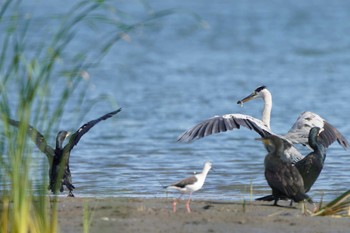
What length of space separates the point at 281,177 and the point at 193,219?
122 cm

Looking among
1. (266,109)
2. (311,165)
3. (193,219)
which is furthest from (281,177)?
(266,109)

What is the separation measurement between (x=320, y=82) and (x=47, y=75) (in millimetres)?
17451

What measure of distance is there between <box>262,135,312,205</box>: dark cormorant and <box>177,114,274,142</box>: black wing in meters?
1.88

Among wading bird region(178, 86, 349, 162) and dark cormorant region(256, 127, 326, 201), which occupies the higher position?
wading bird region(178, 86, 349, 162)

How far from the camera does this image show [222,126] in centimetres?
1070

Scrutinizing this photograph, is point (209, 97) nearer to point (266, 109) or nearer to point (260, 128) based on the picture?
point (266, 109)

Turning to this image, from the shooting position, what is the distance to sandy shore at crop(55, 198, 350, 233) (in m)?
7.01

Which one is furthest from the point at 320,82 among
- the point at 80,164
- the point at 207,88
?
the point at 80,164

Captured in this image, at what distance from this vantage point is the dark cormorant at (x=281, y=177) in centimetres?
821

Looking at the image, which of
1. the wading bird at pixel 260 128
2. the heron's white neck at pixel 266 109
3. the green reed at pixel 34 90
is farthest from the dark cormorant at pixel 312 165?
the green reed at pixel 34 90

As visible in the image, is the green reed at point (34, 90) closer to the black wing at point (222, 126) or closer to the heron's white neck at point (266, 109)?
the black wing at point (222, 126)

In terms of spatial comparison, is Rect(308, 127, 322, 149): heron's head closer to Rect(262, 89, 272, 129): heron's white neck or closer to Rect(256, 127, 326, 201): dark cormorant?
Rect(256, 127, 326, 201): dark cormorant

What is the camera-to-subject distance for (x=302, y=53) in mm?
29438

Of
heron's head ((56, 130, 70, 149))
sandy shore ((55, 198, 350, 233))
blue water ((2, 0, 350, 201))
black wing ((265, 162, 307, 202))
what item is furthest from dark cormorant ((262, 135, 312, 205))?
heron's head ((56, 130, 70, 149))
